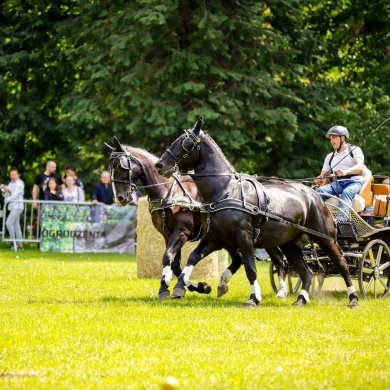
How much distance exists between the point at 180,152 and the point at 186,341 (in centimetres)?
372

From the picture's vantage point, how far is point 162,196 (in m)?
14.2

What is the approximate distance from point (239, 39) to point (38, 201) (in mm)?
6997

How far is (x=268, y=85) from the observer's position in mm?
26250

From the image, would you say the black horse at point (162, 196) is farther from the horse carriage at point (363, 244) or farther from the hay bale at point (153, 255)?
the hay bale at point (153, 255)

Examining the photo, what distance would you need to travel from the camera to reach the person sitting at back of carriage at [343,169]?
1457 cm

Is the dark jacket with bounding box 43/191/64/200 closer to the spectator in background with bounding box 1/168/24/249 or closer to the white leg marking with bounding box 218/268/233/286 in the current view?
the spectator in background with bounding box 1/168/24/249

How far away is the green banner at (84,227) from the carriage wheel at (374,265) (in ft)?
33.3

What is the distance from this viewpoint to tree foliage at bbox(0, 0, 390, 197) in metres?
25.6

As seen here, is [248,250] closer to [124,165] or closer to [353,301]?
[353,301]

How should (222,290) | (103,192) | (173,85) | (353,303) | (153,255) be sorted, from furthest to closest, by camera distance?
(173,85), (103,192), (153,255), (222,290), (353,303)

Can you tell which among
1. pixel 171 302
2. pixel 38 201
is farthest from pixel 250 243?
pixel 38 201

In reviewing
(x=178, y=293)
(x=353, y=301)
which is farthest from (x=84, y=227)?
(x=353, y=301)

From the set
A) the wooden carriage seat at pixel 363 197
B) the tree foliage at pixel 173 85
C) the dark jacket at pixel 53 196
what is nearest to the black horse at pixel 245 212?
the wooden carriage seat at pixel 363 197

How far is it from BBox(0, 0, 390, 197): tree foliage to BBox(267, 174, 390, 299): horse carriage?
34.3 feet
